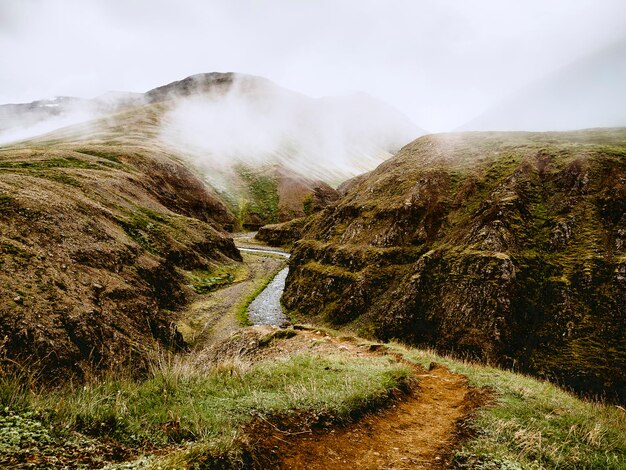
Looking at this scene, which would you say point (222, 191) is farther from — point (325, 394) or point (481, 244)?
point (325, 394)

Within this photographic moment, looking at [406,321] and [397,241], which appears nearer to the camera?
[406,321]

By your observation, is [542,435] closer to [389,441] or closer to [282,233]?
[389,441]

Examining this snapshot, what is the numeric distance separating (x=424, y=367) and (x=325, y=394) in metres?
8.75

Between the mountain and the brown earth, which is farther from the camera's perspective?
the mountain

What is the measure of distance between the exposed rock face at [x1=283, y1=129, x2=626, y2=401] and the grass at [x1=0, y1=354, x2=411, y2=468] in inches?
832

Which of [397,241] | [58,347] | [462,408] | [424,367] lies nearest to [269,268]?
[397,241]

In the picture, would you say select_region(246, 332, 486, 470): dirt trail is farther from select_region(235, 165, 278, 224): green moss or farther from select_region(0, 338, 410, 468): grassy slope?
select_region(235, 165, 278, 224): green moss

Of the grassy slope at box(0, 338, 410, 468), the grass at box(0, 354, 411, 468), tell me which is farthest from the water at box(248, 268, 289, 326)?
the grassy slope at box(0, 338, 410, 468)

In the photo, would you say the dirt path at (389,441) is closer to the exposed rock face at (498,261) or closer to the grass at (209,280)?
the exposed rock face at (498,261)

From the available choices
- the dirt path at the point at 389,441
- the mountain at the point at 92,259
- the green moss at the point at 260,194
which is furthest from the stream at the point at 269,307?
the green moss at the point at 260,194

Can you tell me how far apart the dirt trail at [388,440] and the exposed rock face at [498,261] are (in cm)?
1976

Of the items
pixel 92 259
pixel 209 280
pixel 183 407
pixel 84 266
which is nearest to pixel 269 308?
pixel 209 280

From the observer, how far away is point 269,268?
73625 mm

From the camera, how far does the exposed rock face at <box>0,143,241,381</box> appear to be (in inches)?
827
